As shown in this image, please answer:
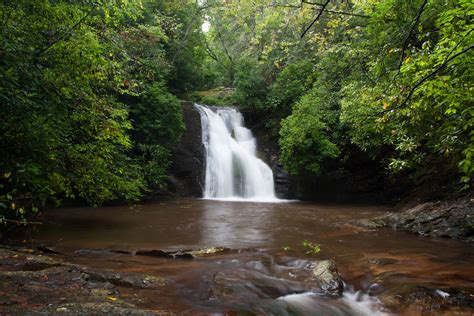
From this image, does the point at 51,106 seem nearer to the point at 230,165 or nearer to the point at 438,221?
the point at 438,221

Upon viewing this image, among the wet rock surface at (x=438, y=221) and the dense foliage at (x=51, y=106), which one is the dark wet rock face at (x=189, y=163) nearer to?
the dense foliage at (x=51, y=106)

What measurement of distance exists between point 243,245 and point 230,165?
11.8 m

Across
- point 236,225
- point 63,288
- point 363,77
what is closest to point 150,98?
point 236,225

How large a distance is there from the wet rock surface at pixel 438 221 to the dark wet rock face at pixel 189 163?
10055 millimetres

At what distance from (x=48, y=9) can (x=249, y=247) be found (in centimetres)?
588

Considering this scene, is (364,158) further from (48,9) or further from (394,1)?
(48,9)

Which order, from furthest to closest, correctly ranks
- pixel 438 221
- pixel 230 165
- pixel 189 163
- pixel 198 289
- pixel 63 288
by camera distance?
pixel 230 165 < pixel 189 163 < pixel 438 221 < pixel 198 289 < pixel 63 288

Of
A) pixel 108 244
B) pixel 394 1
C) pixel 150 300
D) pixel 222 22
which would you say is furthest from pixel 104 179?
pixel 222 22

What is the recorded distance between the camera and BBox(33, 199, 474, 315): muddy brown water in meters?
5.39

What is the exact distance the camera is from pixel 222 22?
29.5 metres

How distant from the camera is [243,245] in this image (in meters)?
8.20

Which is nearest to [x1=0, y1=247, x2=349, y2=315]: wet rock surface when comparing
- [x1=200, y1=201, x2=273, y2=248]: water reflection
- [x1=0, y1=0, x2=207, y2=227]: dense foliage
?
[x1=0, y1=0, x2=207, y2=227]: dense foliage

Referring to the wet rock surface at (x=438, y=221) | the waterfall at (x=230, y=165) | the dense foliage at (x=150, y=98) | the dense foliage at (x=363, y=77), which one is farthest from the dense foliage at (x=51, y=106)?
the waterfall at (x=230, y=165)

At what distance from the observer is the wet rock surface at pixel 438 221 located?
8.97 metres
